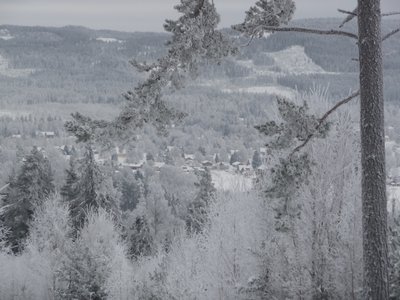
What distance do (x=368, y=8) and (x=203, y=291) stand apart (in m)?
12.7

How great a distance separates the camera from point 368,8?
674 cm

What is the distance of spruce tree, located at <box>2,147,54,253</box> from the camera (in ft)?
115

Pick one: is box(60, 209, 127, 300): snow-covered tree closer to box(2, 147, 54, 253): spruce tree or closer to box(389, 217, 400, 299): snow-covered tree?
box(2, 147, 54, 253): spruce tree

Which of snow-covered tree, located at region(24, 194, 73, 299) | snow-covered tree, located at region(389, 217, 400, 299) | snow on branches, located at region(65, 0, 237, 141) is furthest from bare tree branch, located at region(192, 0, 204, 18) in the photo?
snow-covered tree, located at region(24, 194, 73, 299)

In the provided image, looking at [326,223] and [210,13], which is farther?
[326,223]

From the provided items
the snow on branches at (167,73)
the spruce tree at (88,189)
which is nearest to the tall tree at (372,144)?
the snow on branches at (167,73)

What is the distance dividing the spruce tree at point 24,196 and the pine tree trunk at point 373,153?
93.8ft

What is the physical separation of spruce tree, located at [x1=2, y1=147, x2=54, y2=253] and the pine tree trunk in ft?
93.8

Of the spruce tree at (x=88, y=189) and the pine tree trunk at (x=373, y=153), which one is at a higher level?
the pine tree trunk at (x=373, y=153)

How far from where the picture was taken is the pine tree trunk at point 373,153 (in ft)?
22.3

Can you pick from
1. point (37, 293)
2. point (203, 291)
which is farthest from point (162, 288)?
point (37, 293)

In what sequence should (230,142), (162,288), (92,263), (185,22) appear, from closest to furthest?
(185,22) < (162,288) < (92,263) < (230,142)

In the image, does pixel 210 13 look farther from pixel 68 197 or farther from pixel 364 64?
pixel 68 197

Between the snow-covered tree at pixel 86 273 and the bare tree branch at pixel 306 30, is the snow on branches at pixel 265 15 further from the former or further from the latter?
the snow-covered tree at pixel 86 273
